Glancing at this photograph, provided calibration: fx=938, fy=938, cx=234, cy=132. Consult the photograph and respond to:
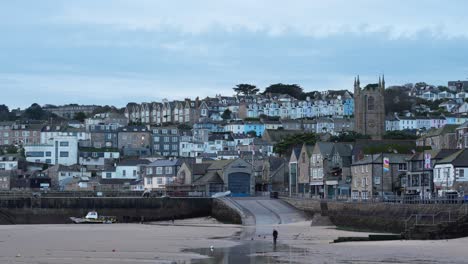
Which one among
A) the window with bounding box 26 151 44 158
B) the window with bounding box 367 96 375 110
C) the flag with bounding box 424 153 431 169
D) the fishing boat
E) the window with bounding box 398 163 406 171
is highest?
the window with bounding box 367 96 375 110

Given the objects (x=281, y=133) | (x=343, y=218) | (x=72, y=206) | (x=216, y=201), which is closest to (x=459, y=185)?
(x=343, y=218)

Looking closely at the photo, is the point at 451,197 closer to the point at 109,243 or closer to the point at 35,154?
the point at 109,243

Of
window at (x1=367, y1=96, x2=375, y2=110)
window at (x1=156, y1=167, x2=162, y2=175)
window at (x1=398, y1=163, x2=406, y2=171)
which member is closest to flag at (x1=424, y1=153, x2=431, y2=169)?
window at (x1=398, y1=163, x2=406, y2=171)

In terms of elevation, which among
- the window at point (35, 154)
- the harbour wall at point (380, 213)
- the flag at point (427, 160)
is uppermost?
the window at point (35, 154)

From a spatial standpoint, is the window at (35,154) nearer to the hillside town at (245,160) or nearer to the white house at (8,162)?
the hillside town at (245,160)

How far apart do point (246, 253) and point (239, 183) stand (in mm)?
51127

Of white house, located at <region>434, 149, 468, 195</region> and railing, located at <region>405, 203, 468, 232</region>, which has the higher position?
white house, located at <region>434, 149, 468, 195</region>

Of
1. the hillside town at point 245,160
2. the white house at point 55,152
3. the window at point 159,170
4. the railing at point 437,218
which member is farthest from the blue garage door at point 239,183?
the white house at point 55,152

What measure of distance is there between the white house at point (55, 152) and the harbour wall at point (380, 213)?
82496mm

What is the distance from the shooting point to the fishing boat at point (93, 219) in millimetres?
75000

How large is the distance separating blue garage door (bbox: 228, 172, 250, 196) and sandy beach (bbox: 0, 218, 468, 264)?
2978 cm

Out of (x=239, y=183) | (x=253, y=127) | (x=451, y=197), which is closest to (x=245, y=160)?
(x=239, y=183)

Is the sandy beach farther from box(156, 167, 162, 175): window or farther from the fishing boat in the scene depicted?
box(156, 167, 162, 175): window

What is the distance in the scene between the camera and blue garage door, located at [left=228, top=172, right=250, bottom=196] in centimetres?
9438
